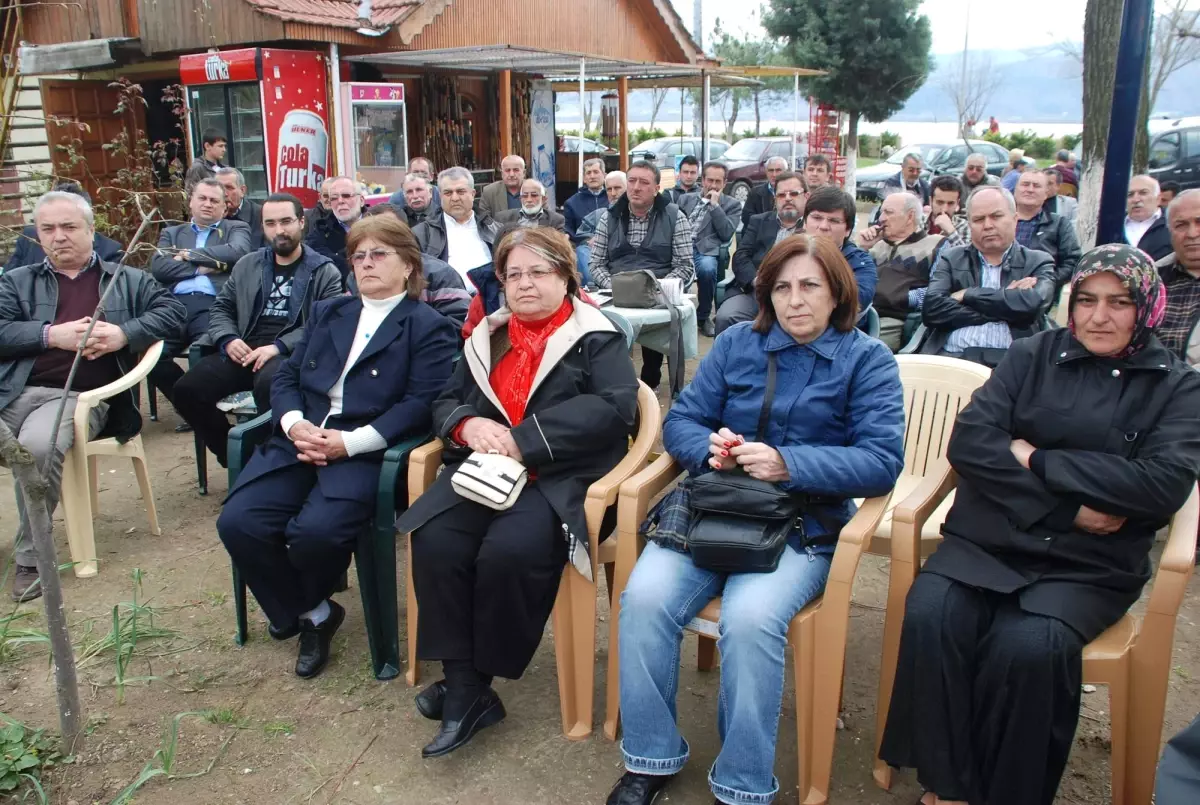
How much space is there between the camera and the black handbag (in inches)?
96.2

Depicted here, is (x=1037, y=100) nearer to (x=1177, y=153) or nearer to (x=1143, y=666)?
(x=1177, y=153)

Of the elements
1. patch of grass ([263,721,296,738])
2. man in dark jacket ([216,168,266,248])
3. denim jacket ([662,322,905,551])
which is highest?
man in dark jacket ([216,168,266,248])

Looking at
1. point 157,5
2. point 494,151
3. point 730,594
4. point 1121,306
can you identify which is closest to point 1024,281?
point 1121,306

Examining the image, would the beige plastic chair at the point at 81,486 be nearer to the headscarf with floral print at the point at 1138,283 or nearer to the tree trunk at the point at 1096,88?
the headscarf with floral print at the point at 1138,283

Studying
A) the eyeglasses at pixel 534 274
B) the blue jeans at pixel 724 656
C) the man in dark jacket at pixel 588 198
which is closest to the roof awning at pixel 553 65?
the man in dark jacket at pixel 588 198

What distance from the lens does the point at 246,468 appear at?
3.26 meters


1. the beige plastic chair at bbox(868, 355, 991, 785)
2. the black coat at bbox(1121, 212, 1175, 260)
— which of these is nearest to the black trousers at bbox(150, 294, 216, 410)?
the beige plastic chair at bbox(868, 355, 991, 785)

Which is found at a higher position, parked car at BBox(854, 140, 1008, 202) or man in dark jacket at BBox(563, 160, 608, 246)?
parked car at BBox(854, 140, 1008, 202)

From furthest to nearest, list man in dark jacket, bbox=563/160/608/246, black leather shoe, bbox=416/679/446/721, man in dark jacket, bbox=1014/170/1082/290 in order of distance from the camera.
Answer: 1. man in dark jacket, bbox=563/160/608/246
2. man in dark jacket, bbox=1014/170/1082/290
3. black leather shoe, bbox=416/679/446/721

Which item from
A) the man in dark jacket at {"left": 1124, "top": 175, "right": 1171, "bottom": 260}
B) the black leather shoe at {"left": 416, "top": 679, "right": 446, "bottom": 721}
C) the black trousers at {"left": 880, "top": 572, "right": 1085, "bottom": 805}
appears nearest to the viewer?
the black trousers at {"left": 880, "top": 572, "right": 1085, "bottom": 805}

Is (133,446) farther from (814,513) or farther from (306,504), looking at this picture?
(814,513)

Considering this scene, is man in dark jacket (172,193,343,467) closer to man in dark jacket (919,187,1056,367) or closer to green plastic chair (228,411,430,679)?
green plastic chair (228,411,430,679)

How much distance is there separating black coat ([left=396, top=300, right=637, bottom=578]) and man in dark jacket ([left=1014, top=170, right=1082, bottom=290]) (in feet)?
9.78

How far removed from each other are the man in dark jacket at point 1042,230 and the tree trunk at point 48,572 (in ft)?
14.8
